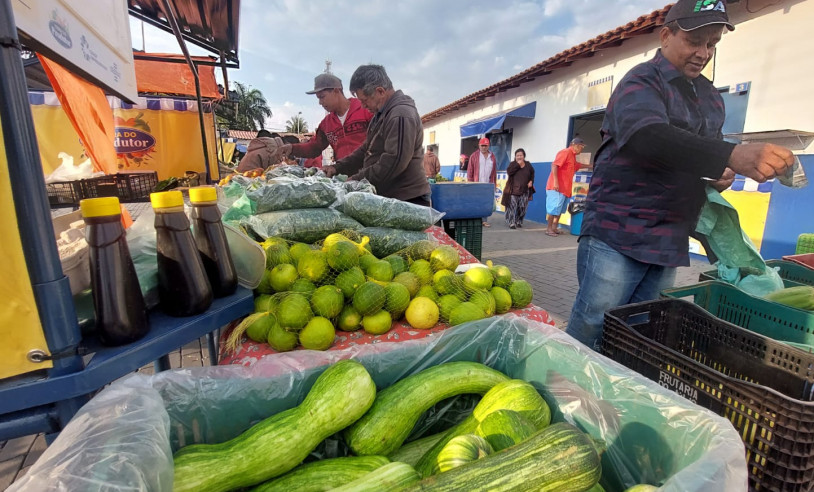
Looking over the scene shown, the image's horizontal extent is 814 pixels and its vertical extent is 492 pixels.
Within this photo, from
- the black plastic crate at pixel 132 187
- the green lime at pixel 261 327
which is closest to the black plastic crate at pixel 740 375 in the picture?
the green lime at pixel 261 327

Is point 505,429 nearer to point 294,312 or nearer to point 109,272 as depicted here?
point 294,312

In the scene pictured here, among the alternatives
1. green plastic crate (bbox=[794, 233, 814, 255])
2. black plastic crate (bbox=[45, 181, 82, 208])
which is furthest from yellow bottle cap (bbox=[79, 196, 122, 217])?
green plastic crate (bbox=[794, 233, 814, 255])

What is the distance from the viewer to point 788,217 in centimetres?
544

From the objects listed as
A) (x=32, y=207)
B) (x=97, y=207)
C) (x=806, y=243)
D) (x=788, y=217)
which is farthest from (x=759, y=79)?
(x=32, y=207)

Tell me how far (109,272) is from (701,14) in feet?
8.73

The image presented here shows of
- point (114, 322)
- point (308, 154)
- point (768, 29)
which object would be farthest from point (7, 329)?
point (768, 29)

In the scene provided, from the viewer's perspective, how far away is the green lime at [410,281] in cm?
182

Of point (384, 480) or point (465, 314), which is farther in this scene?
point (465, 314)

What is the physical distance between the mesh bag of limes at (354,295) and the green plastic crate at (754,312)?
1.00 metres

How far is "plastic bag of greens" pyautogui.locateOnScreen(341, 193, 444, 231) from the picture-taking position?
2.54 metres

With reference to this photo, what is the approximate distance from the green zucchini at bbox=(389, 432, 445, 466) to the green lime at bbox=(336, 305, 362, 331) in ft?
1.98

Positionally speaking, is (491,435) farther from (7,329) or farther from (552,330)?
(7,329)

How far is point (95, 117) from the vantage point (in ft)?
7.75

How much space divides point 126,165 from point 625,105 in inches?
348
